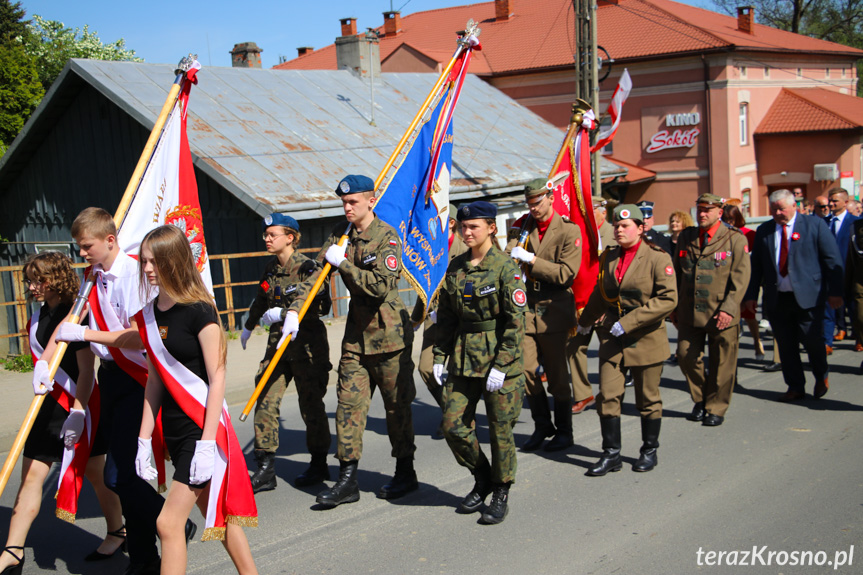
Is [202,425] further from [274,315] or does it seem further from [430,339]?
[430,339]

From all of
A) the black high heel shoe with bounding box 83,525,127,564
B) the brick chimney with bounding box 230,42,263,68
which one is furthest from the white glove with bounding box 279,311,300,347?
the brick chimney with bounding box 230,42,263,68

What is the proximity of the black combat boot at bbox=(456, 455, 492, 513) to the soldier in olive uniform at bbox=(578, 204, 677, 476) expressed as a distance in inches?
40.0

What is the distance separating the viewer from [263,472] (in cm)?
597

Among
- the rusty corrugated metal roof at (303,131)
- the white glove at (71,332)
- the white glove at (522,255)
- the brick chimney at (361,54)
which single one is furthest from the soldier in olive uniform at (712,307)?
the brick chimney at (361,54)

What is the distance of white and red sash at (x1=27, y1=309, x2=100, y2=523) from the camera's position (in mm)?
4652

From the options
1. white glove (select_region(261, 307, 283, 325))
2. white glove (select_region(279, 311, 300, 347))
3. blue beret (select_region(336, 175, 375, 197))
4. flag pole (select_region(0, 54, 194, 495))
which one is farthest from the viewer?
white glove (select_region(261, 307, 283, 325))

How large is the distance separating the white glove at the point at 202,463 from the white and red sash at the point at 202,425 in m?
0.09

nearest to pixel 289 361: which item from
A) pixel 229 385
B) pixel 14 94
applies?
pixel 229 385

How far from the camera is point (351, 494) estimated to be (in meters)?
5.73

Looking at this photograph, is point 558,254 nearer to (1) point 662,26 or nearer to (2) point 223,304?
(2) point 223,304

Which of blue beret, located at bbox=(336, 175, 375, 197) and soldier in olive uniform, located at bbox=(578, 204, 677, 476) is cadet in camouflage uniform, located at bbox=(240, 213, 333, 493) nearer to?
blue beret, located at bbox=(336, 175, 375, 197)

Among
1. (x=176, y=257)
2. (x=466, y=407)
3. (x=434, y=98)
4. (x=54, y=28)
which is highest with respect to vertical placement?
(x=54, y=28)

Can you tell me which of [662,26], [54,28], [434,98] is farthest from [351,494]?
[54,28]

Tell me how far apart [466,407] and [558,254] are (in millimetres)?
1912
